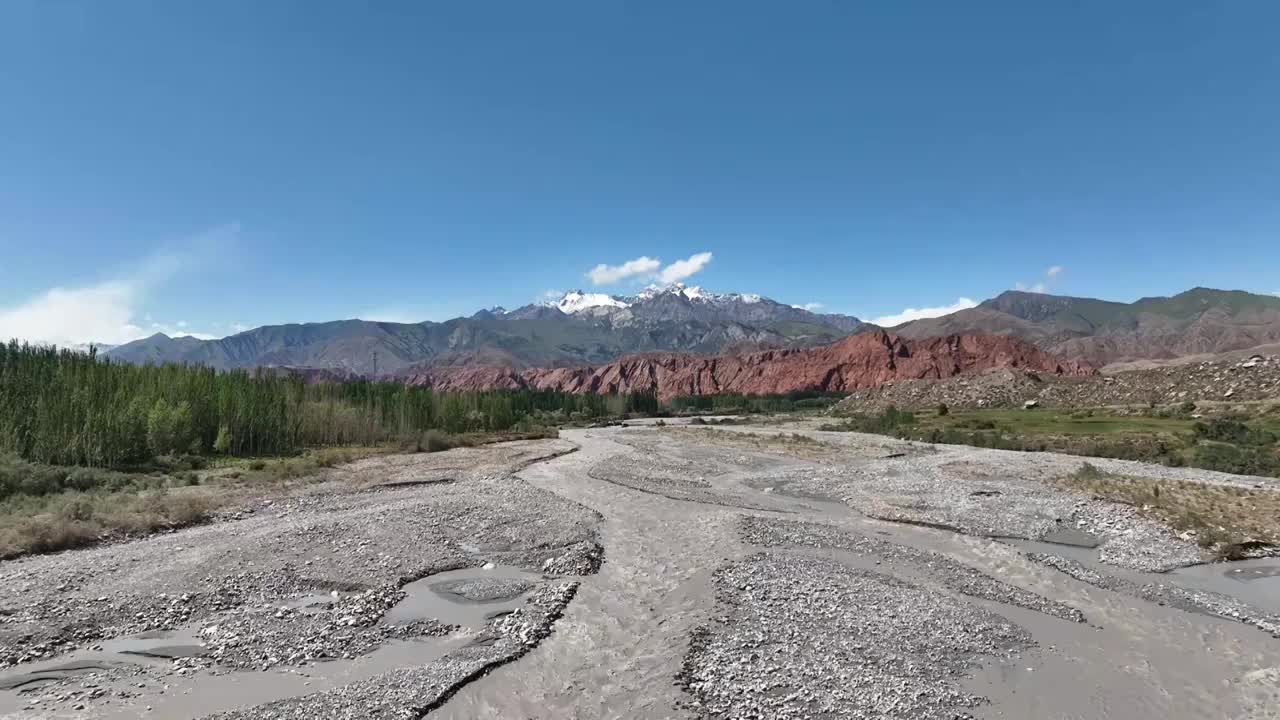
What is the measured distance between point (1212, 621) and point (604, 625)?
14.2 meters


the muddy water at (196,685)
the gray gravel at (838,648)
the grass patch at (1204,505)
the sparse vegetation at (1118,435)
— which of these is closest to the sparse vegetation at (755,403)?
the sparse vegetation at (1118,435)

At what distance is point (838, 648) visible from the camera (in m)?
12.8

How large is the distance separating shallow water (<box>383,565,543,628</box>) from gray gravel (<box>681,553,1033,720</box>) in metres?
5.24

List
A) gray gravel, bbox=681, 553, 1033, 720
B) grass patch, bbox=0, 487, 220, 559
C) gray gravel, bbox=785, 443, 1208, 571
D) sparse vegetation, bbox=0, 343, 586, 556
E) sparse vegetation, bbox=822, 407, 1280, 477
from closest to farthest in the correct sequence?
1. gray gravel, bbox=681, 553, 1033, 720
2. grass patch, bbox=0, 487, 220, 559
3. gray gravel, bbox=785, 443, 1208, 571
4. sparse vegetation, bbox=0, 343, 586, 556
5. sparse vegetation, bbox=822, 407, 1280, 477

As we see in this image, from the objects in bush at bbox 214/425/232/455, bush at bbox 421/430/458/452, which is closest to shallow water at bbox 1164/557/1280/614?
bush at bbox 421/430/458/452

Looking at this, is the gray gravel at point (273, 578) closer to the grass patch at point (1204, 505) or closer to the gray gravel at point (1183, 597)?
the gray gravel at point (1183, 597)

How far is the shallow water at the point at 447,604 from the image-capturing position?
14.7 metres

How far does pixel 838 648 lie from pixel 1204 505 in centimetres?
2389

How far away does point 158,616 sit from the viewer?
14.1m

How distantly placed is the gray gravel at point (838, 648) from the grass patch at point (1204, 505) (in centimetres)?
1299

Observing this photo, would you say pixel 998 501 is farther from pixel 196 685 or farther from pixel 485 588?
pixel 196 685

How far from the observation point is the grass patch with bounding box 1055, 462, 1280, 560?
21.6 metres

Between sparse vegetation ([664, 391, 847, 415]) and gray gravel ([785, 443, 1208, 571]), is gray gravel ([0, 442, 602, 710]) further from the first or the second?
sparse vegetation ([664, 391, 847, 415])

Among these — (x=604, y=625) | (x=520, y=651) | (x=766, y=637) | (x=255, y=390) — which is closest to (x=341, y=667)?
(x=520, y=651)
